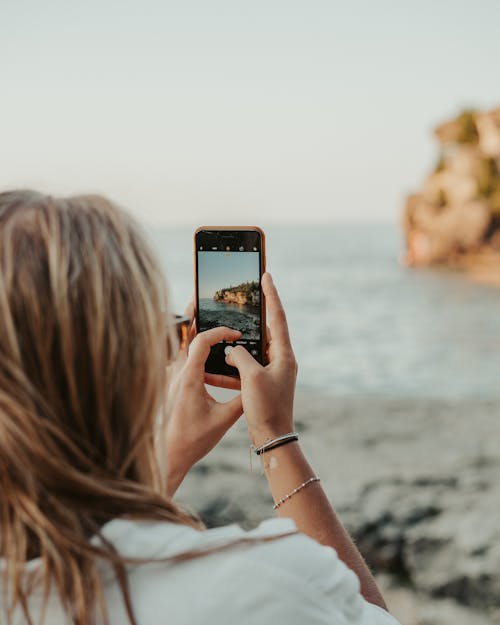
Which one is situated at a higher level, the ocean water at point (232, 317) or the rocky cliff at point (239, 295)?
the rocky cliff at point (239, 295)

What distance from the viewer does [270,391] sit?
42.1 inches

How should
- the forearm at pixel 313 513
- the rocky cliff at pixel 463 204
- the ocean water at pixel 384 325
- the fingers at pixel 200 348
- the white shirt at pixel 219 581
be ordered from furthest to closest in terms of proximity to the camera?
the rocky cliff at pixel 463 204 < the ocean water at pixel 384 325 < the fingers at pixel 200 348 < the forearm at pixel 313 513 < the white shirt at pixel 219 581

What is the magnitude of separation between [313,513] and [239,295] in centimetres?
48

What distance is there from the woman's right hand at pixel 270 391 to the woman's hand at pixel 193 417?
0.24 feet

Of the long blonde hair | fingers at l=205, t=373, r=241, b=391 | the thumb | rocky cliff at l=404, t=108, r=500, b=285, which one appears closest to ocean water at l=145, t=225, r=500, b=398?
the long blonde hair

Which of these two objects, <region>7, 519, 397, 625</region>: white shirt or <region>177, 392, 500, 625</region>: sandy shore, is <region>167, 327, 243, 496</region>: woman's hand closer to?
<region>7, 519, 397, 625</region>: white shirt

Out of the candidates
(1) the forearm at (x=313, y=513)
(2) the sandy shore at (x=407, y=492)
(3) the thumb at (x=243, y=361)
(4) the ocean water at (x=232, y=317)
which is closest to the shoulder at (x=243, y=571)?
(1) the forearm at (x=313, y=513)

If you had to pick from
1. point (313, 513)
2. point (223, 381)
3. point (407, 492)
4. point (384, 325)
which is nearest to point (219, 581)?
point (313, 513)

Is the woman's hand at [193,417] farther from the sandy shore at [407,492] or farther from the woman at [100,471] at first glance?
the sandy shore at [407,492]

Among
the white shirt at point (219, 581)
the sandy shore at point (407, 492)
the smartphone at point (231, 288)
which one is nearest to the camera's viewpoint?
the white shirt at point (219, 581)

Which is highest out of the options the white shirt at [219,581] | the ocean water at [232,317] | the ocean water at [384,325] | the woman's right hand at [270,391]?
the ocean water at [232,317]

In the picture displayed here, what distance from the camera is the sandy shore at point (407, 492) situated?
10.3ft

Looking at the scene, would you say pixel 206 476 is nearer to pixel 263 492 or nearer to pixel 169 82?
pixel 263 492

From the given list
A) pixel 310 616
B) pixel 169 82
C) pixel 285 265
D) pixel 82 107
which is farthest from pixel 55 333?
pixel 285 265
